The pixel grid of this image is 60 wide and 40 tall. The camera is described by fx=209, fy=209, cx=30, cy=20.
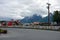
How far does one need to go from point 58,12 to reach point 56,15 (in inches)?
270

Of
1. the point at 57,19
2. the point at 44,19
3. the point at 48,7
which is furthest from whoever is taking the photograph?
the point at 44,19

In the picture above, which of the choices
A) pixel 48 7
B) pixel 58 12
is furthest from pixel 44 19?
pixel 48 7

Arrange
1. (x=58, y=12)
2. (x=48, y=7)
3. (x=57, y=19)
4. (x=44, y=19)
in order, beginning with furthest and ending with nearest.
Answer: (x=44, y=19) < (x=58, y=12) < (x=57, y=19) < (x=48, y=7)

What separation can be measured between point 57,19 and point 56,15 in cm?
217

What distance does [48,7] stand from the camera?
2960 inches

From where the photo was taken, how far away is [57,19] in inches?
4023

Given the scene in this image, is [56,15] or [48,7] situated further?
[56,15]

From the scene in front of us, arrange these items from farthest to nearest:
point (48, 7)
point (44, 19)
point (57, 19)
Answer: point (44, 19) → point (57, 19) → point (48, 7)

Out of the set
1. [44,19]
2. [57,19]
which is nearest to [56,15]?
[57,19]

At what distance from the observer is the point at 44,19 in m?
180

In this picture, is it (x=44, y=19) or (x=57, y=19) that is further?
(x=44, y=19)

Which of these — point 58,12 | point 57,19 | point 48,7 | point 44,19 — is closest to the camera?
point 48,7

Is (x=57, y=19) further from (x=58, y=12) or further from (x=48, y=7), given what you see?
(x=48, y=7)

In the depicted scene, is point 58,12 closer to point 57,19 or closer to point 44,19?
point 57,19
